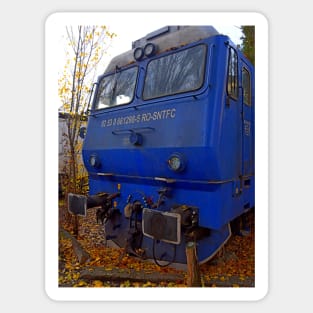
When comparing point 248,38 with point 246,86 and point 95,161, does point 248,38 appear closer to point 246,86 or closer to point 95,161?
point 246,86

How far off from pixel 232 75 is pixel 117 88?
1.47 m

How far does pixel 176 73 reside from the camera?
263 centimetres

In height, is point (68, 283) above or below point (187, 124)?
below

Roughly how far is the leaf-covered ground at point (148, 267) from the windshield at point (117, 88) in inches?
58.1

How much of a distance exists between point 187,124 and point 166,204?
0.84 m

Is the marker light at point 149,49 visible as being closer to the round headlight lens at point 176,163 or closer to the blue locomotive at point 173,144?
the blue locomotive at point 173,144

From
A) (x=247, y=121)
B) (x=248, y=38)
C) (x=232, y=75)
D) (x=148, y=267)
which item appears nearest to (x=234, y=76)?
(x=232, y=75)

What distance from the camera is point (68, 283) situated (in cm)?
244

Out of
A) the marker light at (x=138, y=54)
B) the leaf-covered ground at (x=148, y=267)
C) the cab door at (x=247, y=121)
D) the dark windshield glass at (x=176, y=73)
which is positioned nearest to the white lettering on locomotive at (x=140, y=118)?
the dark windshield glass at (x=176, y=73)

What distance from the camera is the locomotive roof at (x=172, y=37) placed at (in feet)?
8.13

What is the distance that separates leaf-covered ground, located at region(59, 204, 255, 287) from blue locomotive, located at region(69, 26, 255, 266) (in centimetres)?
17
